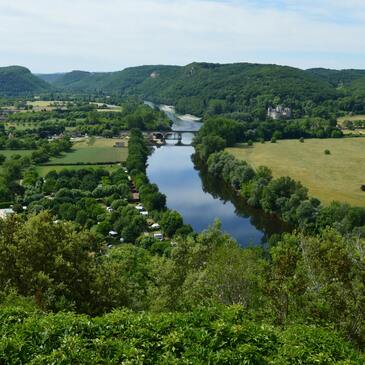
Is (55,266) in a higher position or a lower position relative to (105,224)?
higher

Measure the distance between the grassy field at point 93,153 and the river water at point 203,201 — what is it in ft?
23.5

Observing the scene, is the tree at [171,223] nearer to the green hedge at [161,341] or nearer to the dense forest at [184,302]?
the dense forest at [184,302]

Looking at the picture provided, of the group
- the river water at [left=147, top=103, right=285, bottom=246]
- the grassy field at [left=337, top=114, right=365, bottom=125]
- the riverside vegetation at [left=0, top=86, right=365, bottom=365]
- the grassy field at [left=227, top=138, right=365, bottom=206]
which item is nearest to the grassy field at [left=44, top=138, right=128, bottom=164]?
the river water at [left=147, top=103, right=285, bottom=246]

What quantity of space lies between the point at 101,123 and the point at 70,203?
8611 cm

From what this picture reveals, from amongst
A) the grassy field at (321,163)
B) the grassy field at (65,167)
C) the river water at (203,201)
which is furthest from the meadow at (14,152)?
the grassy field at (321,163)

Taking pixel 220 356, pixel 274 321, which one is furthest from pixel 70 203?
pixel 220 356

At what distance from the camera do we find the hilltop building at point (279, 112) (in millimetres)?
160887

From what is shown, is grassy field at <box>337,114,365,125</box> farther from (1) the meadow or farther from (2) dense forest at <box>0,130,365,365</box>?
(2) dense forest at <box>0,130,365,365</box>

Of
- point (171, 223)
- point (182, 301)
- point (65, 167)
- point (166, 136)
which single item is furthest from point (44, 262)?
point (166, 136)

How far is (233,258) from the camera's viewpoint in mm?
17875

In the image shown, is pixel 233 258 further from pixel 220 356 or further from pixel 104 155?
pixel 104 155

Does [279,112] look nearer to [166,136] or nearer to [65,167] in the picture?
[166,136]

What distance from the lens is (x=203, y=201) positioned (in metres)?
64.4

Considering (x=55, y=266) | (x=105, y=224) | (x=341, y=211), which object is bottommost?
(x=105, y=224)
